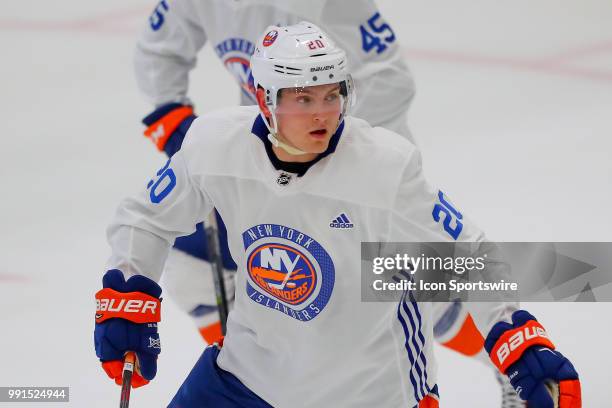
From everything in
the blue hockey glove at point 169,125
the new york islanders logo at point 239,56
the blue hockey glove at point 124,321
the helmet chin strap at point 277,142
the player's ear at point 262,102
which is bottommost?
the blue hockey glove at point 124,321

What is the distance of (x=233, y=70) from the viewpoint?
3.53 metres

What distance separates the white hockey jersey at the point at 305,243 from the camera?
2494 millimetres

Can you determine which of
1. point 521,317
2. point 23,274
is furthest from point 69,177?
point 521,317

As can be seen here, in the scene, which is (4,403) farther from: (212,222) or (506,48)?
(506,48)

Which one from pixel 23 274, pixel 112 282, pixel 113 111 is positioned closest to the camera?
pixel 112 282

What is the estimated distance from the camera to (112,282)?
2691 millimetres

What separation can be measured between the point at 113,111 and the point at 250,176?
3293 millimetres

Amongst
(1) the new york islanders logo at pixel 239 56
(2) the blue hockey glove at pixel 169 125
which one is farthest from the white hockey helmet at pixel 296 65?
(2) the blue hockey glove at pixel 169 125

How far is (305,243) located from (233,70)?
1.13 m

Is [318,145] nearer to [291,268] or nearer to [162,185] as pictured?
[291,268]

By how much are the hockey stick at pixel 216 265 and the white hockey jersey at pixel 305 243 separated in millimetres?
840

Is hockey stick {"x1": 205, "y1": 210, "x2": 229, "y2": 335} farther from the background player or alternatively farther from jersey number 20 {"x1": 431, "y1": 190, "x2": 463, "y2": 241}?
jersey number 20 {"x1": 431, "y1": 190, "x2": 463, "y2": 241}

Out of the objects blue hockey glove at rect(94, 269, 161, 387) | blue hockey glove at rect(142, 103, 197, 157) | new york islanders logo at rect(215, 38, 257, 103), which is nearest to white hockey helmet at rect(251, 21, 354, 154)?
blue hockey glove at rect(94, 269, 161, 387)

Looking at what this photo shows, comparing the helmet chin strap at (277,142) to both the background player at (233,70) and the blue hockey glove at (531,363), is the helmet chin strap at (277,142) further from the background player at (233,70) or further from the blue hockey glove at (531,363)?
the background player at (233,70)
